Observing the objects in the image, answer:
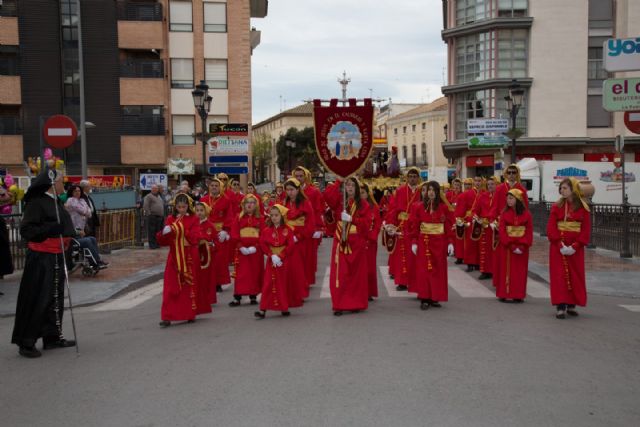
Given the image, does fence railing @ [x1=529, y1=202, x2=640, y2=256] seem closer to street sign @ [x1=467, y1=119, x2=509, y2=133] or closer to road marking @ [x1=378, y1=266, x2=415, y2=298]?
road marking @ [x1=378, y1=266, x2=415, y2=298]

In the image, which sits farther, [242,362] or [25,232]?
[25,232]

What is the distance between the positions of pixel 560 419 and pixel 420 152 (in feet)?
225

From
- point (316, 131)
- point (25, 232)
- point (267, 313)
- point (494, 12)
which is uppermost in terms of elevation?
point (494, 12)

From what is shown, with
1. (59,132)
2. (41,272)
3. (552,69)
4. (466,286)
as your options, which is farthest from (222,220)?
(552,69)

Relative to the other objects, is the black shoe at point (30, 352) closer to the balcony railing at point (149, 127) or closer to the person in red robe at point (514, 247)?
the person in red robe at point (514, 247)

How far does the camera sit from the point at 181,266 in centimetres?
878

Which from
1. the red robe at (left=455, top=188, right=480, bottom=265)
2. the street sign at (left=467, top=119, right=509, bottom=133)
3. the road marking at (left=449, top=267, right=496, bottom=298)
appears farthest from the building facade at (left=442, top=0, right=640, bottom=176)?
the road marking at (left=449, top=267, right=496, bottom=298)

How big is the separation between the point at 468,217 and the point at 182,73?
27.0m

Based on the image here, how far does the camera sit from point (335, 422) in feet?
15.8

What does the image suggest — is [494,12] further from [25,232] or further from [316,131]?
[25,232]

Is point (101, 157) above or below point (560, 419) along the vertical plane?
above

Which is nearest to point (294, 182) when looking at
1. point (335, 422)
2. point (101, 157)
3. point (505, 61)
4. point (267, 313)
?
point (267, 313)

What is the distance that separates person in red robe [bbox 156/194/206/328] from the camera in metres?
8.68

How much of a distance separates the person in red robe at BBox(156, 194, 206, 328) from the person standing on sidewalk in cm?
1046
